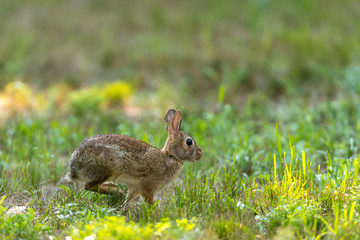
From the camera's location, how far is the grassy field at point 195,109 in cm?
384

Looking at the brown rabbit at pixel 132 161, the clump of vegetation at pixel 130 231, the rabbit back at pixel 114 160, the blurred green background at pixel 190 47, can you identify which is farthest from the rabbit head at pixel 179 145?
the blurred green background at pixel 190 47

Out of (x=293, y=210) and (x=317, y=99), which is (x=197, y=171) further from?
(x=317, y=99)

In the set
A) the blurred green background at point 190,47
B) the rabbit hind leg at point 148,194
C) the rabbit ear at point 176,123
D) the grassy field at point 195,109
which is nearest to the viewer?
the grassy field at point 195,109

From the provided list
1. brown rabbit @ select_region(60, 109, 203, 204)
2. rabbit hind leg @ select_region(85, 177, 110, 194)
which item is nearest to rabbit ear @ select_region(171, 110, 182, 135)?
brown rabbit @ select_region(60, 109, 203, 204)

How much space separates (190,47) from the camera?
10250 millimetres

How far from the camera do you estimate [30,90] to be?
350 inches

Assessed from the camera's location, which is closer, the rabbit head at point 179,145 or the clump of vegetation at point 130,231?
the clump of vegetation at point 130,231

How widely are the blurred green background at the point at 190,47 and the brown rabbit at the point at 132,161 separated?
330 centimetres

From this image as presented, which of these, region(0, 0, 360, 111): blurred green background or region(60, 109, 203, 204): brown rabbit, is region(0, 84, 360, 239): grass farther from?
region(0, 0, 360, 111): blurred green background

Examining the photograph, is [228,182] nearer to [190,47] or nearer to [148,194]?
[148,194]

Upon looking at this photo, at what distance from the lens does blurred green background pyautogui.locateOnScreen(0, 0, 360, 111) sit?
29.3 ft

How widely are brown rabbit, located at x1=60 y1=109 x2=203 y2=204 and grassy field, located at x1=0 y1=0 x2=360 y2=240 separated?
0.19 meters

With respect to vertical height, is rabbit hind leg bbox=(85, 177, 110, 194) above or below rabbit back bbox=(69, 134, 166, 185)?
below

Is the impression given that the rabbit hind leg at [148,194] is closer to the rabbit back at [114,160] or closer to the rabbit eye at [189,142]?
the rabbit back at [114,160]
